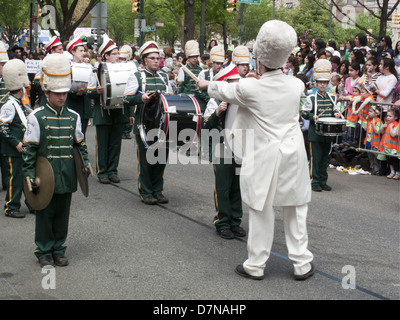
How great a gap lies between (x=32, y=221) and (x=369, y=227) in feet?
13.7

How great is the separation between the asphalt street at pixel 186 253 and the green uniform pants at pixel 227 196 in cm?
25

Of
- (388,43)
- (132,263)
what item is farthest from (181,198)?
(388,43)

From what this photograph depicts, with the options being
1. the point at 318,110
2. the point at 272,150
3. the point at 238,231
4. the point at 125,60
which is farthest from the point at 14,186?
the point at 125,60

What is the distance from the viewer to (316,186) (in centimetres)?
1028

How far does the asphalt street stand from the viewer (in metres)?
5.63

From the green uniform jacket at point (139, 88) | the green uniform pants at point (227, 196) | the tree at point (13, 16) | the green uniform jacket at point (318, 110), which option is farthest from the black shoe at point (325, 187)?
the tree at point (13, 16)

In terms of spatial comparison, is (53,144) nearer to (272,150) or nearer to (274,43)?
(272,150)

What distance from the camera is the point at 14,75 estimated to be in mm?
7766

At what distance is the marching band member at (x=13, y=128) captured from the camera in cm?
779

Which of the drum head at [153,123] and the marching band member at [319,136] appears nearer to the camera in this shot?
the drum head at [153,123]

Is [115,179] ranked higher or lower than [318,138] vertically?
lower

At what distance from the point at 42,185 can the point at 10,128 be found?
7.28 feet

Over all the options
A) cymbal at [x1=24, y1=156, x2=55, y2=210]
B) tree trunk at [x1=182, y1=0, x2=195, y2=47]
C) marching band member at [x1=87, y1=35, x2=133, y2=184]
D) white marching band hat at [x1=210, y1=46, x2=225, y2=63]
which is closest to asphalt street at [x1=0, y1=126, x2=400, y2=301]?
marching band member at [x1=87, y1=35, x2=133, y2=184]

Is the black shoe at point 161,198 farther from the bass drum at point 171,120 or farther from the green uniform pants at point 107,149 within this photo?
the green uniform pants at point 107,149
